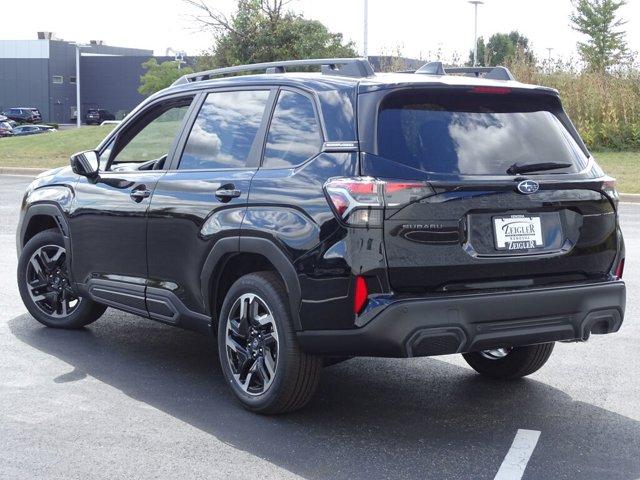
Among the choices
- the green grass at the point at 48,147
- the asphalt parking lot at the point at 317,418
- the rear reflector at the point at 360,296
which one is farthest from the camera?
the green grass at the point at 48,147

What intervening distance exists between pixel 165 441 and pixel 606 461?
2073 millimetres

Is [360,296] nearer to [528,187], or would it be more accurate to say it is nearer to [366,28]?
[528,187]

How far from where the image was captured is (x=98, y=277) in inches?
272

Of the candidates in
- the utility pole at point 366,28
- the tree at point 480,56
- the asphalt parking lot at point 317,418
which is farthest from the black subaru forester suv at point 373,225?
the utility pole at point 366,28

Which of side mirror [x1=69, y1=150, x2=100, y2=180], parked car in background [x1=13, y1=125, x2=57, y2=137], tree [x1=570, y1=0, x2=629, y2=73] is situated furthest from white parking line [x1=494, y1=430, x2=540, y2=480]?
parked car in background [x1=13, y1=125, x2=57, y2=137]

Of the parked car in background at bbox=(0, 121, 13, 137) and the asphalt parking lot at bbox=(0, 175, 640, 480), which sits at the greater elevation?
the parked car in background at bbox=(0, 121, 13, 137)

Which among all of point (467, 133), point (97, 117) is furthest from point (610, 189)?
point (97, 117)

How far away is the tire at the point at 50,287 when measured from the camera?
24.7 feet

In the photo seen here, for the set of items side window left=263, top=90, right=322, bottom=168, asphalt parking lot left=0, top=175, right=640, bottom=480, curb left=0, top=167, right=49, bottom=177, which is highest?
side window left=263, top=90, right=322, bottom=168

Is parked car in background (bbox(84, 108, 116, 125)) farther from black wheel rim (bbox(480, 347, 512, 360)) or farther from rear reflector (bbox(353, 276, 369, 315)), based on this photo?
rear reflector (bbox(353, 276, 369, 315))

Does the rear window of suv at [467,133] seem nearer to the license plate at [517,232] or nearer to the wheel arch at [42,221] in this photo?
the license plate at [517,232]

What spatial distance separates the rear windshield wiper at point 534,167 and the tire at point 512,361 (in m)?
→ 1.23

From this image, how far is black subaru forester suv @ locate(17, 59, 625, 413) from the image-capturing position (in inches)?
194

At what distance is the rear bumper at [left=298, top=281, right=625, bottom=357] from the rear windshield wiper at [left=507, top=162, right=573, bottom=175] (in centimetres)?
60
